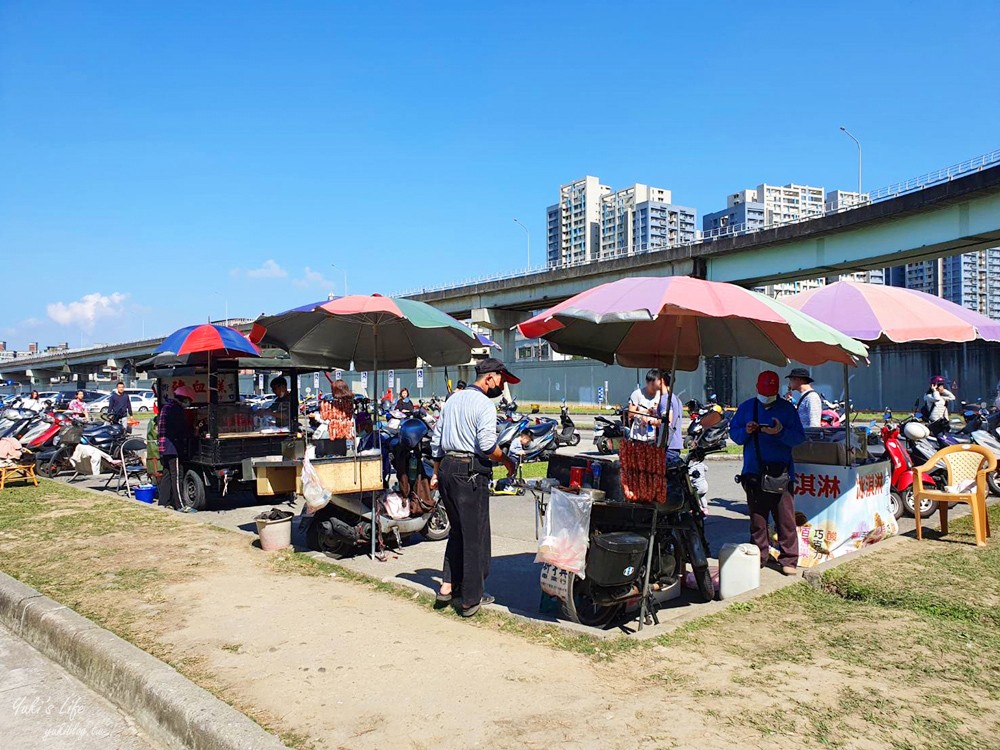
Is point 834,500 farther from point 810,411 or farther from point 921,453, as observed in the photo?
point 921,453

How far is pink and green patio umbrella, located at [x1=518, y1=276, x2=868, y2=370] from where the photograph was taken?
16.3 feet

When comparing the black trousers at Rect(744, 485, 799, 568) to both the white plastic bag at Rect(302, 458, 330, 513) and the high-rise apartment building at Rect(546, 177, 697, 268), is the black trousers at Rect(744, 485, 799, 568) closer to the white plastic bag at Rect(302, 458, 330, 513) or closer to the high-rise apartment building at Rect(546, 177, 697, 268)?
the white plastic bag at Rect(302, 458, 330, 513)

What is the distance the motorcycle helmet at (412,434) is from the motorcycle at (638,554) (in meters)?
3.32

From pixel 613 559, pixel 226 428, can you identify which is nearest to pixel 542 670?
pixel 613 559

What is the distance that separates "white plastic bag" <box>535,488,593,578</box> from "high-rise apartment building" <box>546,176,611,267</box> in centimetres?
Result: 12776

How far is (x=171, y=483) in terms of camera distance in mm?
11398

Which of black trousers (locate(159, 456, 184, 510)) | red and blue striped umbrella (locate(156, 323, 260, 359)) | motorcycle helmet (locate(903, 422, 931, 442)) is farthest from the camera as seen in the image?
black trousers (locate(159, 456, 184, 510))

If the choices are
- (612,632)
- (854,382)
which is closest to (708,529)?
(612,632)

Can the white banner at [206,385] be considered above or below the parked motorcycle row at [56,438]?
above

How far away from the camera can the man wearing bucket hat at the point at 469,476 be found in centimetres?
570

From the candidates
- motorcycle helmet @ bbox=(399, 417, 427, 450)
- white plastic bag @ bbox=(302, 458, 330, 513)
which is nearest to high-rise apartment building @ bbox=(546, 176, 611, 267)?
motorcycle helmet @ bbox=(399, 417, 427, 450)

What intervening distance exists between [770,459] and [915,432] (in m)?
4.53

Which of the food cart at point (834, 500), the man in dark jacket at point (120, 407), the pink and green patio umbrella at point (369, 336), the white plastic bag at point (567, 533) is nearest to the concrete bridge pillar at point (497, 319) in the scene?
the man in dark jacket at point (120, 407)

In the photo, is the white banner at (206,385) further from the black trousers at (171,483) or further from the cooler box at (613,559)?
the cooler box at (613,559)
